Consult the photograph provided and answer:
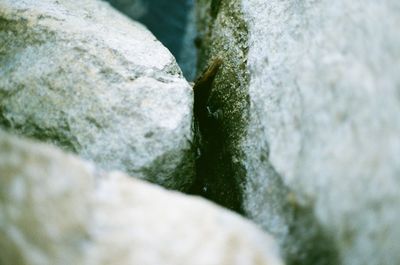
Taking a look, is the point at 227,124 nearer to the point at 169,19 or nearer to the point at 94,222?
the point at 94,222

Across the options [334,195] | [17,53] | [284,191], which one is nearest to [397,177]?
[334,195]

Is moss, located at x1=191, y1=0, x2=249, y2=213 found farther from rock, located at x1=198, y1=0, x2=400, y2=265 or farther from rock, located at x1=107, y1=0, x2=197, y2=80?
rock, located at x1=107, y1=0, x2=197, y2=80

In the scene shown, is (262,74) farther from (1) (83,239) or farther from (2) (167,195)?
(1) (83,239)

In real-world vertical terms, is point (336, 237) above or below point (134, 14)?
above

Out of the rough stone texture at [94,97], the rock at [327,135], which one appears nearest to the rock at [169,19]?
the rough stone texture at [94,97]

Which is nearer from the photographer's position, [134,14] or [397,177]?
[397,177]
